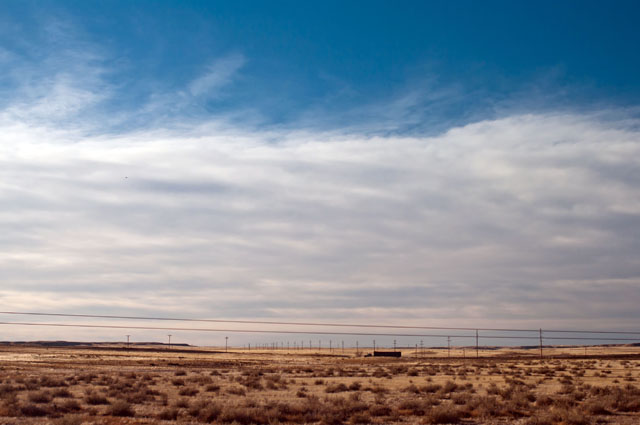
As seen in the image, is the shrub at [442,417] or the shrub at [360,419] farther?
the shrub at [442,417]

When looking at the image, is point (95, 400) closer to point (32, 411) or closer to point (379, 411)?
point (32, 411)

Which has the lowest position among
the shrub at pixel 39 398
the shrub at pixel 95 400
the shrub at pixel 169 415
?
the shrub at pixel 95 400

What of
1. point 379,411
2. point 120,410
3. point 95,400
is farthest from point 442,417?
point 95,400

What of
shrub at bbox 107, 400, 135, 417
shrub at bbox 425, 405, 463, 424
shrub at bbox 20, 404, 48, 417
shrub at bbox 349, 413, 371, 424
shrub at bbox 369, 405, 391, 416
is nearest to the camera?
shrub at bbox 349, 413, 371, 424

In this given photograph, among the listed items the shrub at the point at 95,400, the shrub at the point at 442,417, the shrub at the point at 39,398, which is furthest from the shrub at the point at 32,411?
the shrub at the point at 442,417

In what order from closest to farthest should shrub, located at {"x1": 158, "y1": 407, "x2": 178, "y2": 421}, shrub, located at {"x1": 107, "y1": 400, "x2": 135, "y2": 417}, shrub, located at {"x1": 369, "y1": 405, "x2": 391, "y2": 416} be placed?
shrub, located at {"x1": 158, "y1": 407, "x2": 178, "y2": 421}, shrub, located at {"x1": 107, "y1": 400, "x2": 135, "y2": 417}, shrub, located at {"x1": 369, "y1": 405, "x2": 391, "y2": 416}

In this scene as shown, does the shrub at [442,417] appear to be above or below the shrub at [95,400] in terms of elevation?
above

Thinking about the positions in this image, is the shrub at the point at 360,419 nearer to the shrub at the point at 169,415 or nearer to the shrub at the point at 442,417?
the shrub at the point at 442,417

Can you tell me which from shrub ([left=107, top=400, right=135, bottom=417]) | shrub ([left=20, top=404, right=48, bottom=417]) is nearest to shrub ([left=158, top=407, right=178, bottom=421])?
shrub ([left=107, top=400, right=135, bottom=417])

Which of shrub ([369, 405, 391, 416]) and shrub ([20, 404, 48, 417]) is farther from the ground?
shrub ([20, 404, 48, 417])

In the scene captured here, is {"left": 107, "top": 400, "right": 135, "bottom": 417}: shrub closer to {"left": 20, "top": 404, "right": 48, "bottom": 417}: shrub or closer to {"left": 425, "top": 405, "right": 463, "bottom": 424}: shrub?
{"left": 20, "top": 404, "right": 48, "bottom": 417}: shrub

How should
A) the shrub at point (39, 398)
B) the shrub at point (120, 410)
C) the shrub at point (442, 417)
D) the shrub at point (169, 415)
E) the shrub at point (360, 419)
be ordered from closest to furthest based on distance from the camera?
the shrub at point (360, 419)
the shrub at point (442, 417)
the shrub at point (169, 415)
the shrub at point (120, 410)
the shrub at point (39, 398)

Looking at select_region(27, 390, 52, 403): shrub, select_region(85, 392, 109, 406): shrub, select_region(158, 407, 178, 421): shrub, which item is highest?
select_region(158, 407, 178, 421): shrub

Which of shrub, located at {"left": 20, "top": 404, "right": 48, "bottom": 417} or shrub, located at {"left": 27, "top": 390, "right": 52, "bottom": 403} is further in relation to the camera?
shrub, located at {"left": 27, "top": 390, "right": 52, "bottom": 403}
